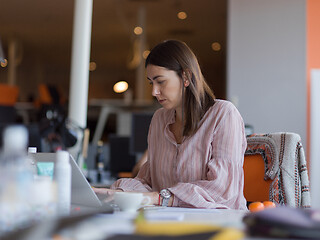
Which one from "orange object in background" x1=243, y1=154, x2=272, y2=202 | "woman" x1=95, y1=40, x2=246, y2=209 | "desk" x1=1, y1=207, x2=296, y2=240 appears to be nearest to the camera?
"desk" x1=1, y1=207, x2=296, y2=240

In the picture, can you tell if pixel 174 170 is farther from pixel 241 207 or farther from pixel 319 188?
pixel 319 188

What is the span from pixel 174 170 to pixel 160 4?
7.07 metres

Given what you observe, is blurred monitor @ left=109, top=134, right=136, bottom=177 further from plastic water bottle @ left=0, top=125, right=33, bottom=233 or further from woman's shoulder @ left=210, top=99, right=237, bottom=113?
plastic water bottle @ left=0, top=125, right=33, bottom=233

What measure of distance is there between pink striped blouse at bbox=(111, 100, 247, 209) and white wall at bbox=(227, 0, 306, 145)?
3656mm

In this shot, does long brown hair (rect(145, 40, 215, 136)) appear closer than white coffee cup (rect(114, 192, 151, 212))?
No

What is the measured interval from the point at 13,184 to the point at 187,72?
121cm

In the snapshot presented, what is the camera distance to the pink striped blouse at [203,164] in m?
1.63

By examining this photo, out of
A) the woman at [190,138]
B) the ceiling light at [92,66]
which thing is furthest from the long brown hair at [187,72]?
the ceiling light at [92,66]

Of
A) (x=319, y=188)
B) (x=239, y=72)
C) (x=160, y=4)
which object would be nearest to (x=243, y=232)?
(x=319, y=188)

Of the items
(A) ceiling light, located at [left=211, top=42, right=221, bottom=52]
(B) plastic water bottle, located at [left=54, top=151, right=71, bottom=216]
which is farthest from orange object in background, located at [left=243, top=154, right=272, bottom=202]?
(A) ceiling light, located at [left=211, top=42, right=221, bottom=52]

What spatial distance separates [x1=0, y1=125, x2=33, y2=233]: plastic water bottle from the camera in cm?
75

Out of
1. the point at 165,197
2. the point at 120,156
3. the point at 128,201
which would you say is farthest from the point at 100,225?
the point at 120,156

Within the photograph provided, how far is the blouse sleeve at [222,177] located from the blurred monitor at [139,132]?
204cm

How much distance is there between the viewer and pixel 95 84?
16.3 m
